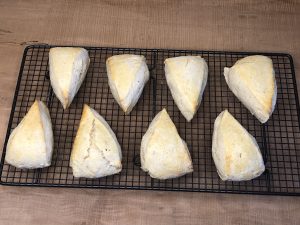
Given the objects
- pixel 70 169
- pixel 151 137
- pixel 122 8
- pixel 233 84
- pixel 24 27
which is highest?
pixel 122 8

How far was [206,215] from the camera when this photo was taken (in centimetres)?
131

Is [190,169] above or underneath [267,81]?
underneath

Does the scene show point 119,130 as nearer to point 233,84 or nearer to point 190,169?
point 190,169

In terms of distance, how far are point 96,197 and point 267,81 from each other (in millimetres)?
812

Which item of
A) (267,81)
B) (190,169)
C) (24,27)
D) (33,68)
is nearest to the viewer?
(190,169)

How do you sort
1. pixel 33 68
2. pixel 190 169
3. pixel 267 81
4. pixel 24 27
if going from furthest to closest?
1. pixel 24 27
2. pixel 33 68
3. pixel 267 81
4. pixel 190 169

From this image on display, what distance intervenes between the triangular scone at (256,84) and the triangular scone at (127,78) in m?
0.38

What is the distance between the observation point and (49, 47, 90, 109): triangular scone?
142cm

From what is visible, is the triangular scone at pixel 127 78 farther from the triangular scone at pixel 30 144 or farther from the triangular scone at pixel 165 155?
the triangular scone at pixel 30 144

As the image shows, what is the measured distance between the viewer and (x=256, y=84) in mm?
1390

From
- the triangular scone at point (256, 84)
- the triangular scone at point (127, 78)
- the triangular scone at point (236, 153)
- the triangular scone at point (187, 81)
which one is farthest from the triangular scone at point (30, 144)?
the triangular scone at point (256, 84)

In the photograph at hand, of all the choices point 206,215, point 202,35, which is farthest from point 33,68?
point 206,215

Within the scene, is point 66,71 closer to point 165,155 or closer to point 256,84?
point 165,155

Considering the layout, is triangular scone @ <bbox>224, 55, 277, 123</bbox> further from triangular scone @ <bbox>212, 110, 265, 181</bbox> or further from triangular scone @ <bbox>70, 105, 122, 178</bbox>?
triangular scone @ <bbox>70, 105, 122, 178</bbox>
